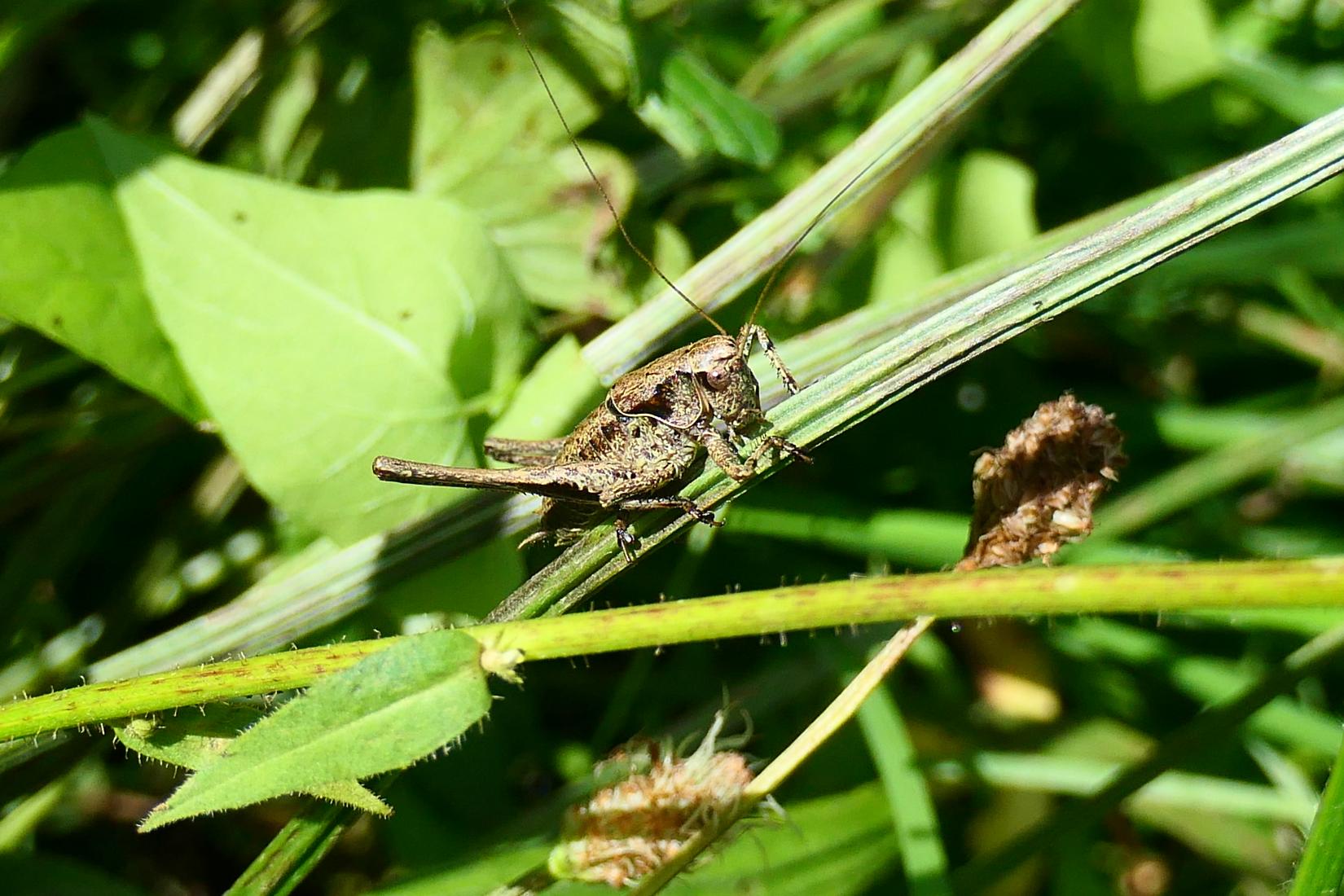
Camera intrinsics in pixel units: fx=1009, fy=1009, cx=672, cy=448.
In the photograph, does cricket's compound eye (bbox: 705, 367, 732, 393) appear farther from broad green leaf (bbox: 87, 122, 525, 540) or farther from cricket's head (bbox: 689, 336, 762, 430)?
broad green leaf (bbox: 87, 122, 525, 540)

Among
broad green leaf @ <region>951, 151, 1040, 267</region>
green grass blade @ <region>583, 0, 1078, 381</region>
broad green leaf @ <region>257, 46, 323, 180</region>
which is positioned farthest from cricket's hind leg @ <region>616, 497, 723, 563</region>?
broad green leaf @ <region>257, 46, 323, 180</region>

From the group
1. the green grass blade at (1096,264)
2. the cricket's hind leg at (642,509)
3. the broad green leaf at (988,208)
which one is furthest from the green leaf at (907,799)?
the broad green leaf at (988,208)

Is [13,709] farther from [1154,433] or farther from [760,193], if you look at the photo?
[1154,433]

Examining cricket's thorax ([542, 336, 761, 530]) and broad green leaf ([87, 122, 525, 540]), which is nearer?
cricket's thorax ([542, 336, 761, 530])

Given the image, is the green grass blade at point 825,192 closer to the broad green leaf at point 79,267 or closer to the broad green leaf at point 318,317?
the broad green leaf at point 318,317

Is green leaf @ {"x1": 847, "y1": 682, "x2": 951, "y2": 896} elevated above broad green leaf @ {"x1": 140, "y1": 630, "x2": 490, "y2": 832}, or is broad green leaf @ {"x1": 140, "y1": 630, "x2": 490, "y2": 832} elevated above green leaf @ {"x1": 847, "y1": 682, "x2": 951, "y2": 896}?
broad green leaf @ {"x1": 140, "y1": 630, "x2": 490, "y2": 832}

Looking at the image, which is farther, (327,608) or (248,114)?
(248,114)

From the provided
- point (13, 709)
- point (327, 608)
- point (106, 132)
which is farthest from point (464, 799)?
point (106, 132)
